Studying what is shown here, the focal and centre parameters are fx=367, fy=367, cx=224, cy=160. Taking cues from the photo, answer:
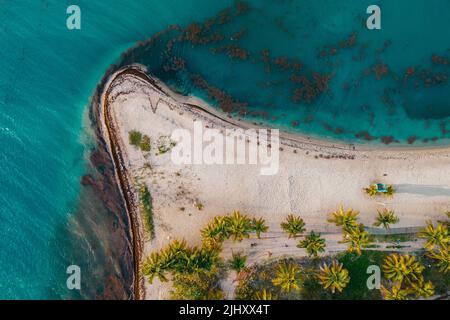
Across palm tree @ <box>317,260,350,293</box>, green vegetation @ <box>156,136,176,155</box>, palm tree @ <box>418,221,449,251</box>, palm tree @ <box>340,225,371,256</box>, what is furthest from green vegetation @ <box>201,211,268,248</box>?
palm tree @ <box>418,221,449,251</box>

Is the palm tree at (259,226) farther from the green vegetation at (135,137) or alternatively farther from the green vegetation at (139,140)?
the green vegetation at (135,137)

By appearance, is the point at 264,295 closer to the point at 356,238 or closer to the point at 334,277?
the point at 334,277

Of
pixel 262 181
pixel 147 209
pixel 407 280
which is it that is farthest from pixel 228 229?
pixel 407 280

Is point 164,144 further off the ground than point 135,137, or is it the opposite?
point 135,137
